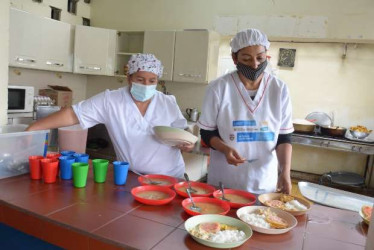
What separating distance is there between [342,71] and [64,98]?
386cm

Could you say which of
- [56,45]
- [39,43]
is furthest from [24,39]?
[56,45]

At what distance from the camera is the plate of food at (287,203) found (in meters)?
1.33

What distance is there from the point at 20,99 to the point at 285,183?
3160 mm

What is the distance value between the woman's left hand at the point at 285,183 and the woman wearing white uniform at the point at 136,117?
1.73 ft

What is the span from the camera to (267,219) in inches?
46.8

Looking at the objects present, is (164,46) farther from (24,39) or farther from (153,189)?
(153,189)

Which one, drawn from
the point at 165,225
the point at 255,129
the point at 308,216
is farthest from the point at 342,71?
Result: the point at 165,225

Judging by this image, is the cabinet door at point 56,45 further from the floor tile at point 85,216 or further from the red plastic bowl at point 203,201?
the red plastic bowl at point 203,201

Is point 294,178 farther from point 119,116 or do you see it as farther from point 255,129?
point 119,116

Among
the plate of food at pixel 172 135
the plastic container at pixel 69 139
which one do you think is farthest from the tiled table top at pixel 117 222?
the plastic container at pixel 69 139

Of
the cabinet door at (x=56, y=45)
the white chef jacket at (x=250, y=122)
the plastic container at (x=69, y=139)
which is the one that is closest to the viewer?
the white chef jacket at (x=250, y=122)

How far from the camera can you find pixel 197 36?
13.5 feet

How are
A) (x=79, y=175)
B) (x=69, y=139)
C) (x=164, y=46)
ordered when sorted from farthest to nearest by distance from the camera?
1. (x=164, y=46)
2. (x=69, y=139)
3. (x=79, y=175)

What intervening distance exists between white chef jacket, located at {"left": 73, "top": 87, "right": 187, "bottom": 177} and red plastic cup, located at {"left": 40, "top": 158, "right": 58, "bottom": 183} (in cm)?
41
